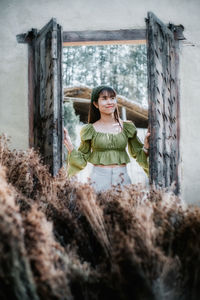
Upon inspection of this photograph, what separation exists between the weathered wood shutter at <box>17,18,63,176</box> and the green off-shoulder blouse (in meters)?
0.44

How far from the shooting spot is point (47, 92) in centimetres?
401

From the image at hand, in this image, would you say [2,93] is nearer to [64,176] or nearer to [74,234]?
[64,176]

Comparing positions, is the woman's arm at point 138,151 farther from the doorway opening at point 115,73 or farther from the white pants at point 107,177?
the doorway opening at point 115,73

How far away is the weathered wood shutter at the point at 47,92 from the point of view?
379 cm

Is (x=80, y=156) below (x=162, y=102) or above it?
below

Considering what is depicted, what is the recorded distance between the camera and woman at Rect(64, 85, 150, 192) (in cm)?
420

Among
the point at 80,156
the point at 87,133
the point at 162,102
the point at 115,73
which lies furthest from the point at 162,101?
the point at 115,73

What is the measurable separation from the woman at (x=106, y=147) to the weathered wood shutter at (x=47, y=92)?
33 centimetres

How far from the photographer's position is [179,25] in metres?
4.50

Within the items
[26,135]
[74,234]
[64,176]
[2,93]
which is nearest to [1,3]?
[2,93]

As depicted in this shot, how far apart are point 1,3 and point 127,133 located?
2339 millimetres

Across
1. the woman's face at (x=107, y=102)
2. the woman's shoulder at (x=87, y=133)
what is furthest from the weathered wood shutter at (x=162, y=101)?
the woman's shoulder at (x=87, y=133)

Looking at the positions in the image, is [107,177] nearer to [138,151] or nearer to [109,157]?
[109,157]

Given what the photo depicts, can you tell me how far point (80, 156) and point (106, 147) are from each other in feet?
1.12
